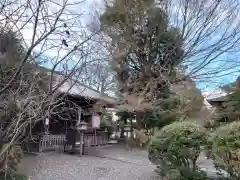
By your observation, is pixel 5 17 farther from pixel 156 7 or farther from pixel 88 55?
pixel 156 7

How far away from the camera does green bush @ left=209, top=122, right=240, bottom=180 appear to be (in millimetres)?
5508

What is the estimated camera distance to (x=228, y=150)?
557 centimetres

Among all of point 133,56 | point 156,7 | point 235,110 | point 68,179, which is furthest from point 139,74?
point 68,179

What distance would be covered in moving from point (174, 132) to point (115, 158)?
5133mm

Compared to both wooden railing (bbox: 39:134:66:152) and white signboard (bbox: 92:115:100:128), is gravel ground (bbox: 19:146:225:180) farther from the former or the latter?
white signboard (bbox: 92:115:100:128)

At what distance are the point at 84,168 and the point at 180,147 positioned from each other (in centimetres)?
369

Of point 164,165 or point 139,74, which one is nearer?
point 164,165

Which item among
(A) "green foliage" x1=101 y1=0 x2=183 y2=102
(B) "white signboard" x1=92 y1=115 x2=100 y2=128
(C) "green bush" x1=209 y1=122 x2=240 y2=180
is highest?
(A) "green foliage" x1=101 y1=0 x2=183 y2=102

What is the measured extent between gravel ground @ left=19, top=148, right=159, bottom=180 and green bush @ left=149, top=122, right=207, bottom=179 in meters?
1.11

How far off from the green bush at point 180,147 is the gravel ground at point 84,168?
1.11 metres

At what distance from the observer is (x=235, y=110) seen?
14.4 m

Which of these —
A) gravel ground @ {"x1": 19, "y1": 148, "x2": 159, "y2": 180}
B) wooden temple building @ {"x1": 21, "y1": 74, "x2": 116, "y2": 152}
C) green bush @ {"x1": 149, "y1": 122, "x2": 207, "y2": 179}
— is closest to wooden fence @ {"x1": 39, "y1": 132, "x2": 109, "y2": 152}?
wooden temple building @ {"x1": 21, "y1": 74, "x2": 116, "y2": 152}

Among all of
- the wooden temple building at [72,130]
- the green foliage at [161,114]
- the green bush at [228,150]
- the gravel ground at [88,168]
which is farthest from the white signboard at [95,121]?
the green bush at [228,150]

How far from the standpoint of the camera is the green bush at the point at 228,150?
5508mm
